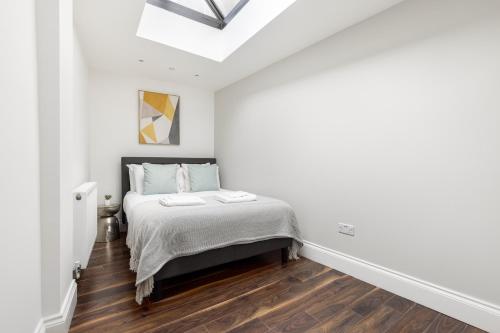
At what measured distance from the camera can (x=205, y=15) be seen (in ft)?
9.29

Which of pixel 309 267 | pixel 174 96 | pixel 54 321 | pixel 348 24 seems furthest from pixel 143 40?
pixel 309 267

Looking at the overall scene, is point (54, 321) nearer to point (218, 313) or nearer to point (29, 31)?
point (218, 313)

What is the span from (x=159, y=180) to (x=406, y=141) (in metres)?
2.75

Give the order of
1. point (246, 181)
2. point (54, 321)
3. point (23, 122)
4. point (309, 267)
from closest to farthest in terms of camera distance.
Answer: point (23, 122), point (54, 321), point (309, 267), point (246, 181)

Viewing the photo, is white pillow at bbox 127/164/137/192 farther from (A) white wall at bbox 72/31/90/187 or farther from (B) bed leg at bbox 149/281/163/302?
(B) bed leg at bbox 149/281/163/302

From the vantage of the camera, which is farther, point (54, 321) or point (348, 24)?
point (348, 24)

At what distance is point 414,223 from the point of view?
186 centimetres

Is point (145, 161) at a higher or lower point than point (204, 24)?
lower

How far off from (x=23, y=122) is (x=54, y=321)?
107 centimetres

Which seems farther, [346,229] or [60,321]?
[346,229]

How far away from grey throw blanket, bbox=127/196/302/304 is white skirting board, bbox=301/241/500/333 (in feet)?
1.51

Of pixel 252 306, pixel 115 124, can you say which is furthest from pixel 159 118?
pixel 252 306

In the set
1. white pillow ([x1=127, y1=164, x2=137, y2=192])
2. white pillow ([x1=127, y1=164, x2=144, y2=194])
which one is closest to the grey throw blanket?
white pillow ([x1=127, y1=164, x2=144, y2=194])

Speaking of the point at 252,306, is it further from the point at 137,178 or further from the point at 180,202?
the point at 137,178
